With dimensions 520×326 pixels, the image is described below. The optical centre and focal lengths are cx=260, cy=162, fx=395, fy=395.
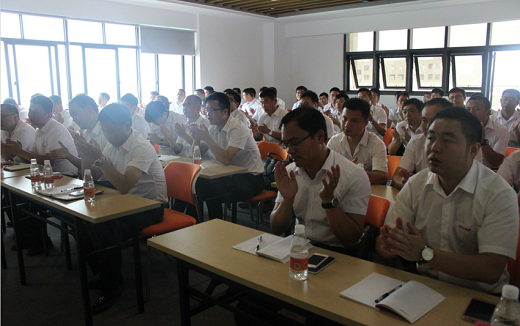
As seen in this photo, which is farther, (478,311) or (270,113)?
(270,113)

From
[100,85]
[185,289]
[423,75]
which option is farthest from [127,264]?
[423,75]

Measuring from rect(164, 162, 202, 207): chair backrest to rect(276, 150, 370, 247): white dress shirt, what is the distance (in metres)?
1.15

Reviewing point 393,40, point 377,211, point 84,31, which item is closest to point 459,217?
point 377,211

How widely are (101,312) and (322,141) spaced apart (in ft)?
6.31

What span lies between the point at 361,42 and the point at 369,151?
9.03 m

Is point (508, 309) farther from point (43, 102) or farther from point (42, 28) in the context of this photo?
point (42, 28)

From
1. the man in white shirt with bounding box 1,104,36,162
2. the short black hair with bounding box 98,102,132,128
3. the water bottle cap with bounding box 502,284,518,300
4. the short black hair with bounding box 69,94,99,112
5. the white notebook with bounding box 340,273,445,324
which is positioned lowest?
the white notebook with bounding box 340,273,445,324

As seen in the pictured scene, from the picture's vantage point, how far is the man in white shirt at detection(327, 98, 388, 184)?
323 centimetres

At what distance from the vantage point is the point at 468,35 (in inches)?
384

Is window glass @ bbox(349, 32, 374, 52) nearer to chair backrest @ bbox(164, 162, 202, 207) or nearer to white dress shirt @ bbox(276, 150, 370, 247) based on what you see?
chair backrest @ bbox(164, 162, 202, 207)

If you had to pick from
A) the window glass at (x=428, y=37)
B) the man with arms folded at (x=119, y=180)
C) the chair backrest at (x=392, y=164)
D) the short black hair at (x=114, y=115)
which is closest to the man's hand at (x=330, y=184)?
the man with arms folded at (x=119, y=180)

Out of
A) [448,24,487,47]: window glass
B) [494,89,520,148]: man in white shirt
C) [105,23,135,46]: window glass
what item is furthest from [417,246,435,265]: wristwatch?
[448,24,487,47]: window glass

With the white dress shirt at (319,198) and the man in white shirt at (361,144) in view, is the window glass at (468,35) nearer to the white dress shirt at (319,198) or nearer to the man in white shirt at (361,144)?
the man in white shirt at (361,144)

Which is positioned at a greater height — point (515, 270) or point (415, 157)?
point (415, 157)
